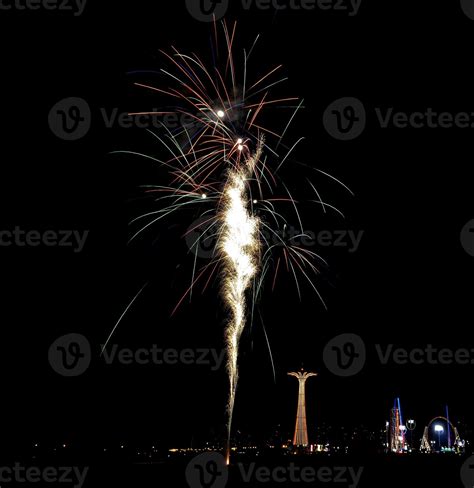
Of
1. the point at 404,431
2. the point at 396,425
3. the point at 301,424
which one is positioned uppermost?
the point at 404,431

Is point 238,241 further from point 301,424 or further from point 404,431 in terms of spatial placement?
point 404,431

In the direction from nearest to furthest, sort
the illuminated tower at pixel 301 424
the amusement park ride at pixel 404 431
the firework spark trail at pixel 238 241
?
the firework spark trail at pixel 238 241
the illuminated tower at pixel 301 424
the amusement park ride at pixel 404 431

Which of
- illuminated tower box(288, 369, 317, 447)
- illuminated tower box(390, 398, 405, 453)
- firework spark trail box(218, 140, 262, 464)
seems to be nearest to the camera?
firework spark trail box(218, 140, 262, 464)

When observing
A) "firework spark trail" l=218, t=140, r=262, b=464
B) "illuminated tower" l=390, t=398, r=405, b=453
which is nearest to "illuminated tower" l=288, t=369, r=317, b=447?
"illuminated tower" l=390, t=398, r=405, b=453

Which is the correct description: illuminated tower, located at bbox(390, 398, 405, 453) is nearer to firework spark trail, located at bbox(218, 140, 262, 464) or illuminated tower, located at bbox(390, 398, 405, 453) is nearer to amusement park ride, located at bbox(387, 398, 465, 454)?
amusement park ride, located at bbox(387, 398, 465, 454)

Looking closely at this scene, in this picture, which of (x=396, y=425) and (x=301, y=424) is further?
(x=396, y=425)

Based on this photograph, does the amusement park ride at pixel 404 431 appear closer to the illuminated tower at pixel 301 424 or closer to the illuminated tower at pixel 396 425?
the illuminated tower at pixel 396 425

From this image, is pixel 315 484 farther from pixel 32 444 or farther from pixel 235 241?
pixel 32 444

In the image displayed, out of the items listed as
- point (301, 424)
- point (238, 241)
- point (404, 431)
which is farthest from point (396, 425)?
point (238, 241)

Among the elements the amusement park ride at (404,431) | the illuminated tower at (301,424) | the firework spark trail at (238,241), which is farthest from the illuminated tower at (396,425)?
the firework spark trail at (238,241)

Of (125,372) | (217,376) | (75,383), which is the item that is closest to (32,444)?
(75,383)

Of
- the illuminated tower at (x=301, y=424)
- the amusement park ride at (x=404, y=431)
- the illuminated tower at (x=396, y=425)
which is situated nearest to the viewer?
the illuminated tower at (x=301, y=424)
